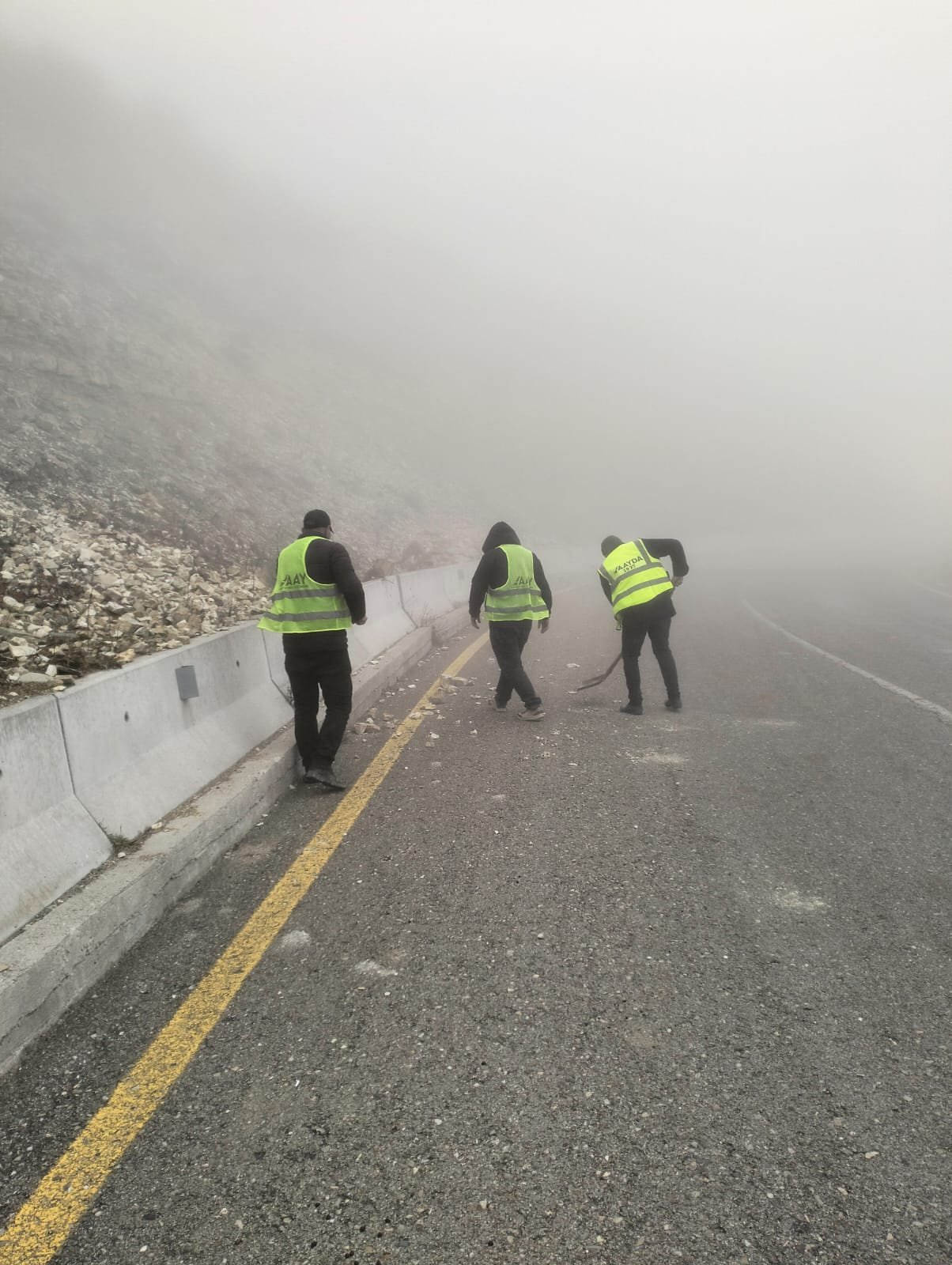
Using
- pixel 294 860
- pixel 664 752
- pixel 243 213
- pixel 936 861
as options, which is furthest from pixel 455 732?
pixel 243 213

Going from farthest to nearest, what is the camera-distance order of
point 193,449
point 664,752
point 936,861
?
point 193,449, point 664,752, point 936,861

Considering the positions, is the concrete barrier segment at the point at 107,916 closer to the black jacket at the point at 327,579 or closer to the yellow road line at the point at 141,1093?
the yellow road line at the point at 141,1093

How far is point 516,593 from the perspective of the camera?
6941 millimetres

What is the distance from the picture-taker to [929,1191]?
6.42 feet

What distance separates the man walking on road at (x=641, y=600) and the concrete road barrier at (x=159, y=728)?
10.3 feet

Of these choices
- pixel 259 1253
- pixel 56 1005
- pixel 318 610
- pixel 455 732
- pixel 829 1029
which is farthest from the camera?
pixel 455 732

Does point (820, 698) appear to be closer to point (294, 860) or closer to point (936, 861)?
point (936, 861)

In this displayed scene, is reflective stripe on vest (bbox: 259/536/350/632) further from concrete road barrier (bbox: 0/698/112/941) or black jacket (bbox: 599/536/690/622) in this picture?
black jacket (bbox: 599/536/690/622)

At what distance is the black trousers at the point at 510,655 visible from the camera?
6.83 metres

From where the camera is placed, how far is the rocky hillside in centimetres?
869

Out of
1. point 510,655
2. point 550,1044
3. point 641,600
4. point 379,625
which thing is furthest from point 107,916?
point 379,625

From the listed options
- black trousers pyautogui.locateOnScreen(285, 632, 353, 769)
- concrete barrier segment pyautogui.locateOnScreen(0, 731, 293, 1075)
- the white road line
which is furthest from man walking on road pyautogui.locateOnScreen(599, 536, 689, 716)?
concrete barrier segment pyautogui.locateOnScreen(0, 731, 293, 1075)

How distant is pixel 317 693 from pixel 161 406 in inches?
646

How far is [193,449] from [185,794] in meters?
15.1
